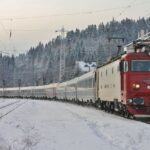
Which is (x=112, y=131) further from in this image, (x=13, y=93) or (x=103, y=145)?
(x=13, y=93)

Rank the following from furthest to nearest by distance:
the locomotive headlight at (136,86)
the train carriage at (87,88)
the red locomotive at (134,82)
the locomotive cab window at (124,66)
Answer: the train carriage at (87,88)
the locomotive cab window at (124,66)
the locomotive headlight at (136,86)
the red locomotive at (134,82)

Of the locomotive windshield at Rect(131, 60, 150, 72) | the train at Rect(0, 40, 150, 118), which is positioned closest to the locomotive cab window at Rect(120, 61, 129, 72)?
the train at Rect(0, 40, 150, 118)

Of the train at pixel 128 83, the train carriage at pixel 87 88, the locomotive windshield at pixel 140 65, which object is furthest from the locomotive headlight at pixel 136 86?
the train carriage at pixel 87 88

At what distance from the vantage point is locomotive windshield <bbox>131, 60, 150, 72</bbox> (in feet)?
92.1

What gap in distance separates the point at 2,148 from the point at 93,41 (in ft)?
606

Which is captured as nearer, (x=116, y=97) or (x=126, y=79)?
(x=126, y=79)

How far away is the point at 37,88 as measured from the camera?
12244cm

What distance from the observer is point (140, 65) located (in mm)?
28281

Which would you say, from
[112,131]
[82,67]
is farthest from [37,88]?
[112,131]

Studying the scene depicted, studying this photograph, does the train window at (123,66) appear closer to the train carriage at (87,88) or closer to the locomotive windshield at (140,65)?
the locomotive windshield at (140,65)

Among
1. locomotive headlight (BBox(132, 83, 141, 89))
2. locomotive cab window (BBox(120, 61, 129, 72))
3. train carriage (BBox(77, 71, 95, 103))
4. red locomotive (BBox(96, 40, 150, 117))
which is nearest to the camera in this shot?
red locomotive (BBox(96, 40, 150, 117))

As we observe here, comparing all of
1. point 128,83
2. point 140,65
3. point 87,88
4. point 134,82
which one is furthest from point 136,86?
point 87,88

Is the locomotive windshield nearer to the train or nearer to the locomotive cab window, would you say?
the train

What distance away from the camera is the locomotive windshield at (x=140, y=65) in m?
28.1
